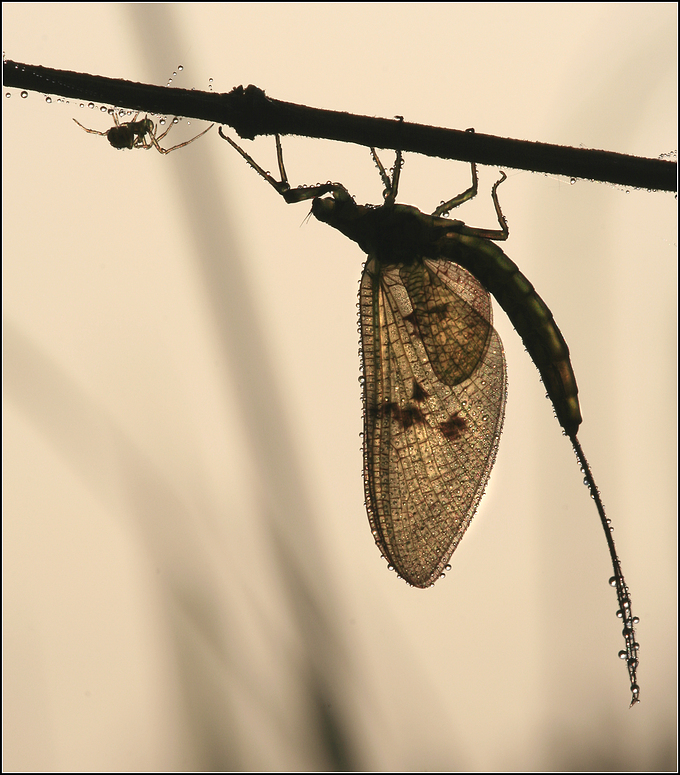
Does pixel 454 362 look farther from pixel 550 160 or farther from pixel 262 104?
pixel 262 104

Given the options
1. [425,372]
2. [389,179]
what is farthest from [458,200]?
[425,372]

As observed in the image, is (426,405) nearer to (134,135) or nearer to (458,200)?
(458,200)

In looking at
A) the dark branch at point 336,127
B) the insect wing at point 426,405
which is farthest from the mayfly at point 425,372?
the dark branch at point 336,127

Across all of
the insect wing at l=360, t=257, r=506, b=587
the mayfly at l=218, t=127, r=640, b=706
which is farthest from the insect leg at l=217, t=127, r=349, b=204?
the insect wing at l=360, t=257, r=506, b=587

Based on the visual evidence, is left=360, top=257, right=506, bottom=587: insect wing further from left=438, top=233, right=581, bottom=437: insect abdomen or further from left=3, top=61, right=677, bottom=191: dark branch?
left=3, top=61, right=677, bottom=191: dark branch

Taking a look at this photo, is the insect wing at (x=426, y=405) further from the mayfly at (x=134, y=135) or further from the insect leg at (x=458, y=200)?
the mayfly at (x=134, y=135)

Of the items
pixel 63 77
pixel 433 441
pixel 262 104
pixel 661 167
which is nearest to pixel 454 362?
pixel 433 441
